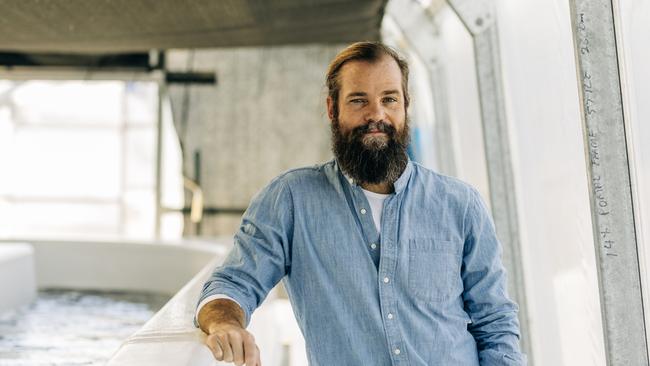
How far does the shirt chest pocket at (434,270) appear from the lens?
163cm

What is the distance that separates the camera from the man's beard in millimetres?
1654

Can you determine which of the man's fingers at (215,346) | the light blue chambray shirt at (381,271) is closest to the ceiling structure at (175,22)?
the light blue chambray shirt at (381,271)

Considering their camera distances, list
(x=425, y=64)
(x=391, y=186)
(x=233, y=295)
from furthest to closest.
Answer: (x=425, y=64) → (x=391, y=186) → (x=233, y=295)

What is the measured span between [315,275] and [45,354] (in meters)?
1.63

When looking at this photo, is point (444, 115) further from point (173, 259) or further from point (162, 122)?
point (162, 122)

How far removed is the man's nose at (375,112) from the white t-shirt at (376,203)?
166 millimetres

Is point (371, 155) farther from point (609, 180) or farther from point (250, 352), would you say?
point (609, 180)

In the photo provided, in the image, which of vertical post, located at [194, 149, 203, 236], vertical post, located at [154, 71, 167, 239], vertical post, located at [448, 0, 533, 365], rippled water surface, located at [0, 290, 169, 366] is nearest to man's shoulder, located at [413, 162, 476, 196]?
vertical post, located at [448, 0, 533, 365]

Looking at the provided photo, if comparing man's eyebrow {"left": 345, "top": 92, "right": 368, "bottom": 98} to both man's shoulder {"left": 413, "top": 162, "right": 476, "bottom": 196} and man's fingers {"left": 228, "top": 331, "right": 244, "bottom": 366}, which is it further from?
man's fingers {"left": 228, "top": 331, "right": 244, "bottom": 366}

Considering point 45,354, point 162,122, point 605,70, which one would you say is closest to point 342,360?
point 605,70

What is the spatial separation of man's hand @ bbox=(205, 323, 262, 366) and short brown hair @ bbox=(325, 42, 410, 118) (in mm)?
601

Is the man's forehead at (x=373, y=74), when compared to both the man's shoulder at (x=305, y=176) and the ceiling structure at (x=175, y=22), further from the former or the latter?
the ceiling structure at (x=175, y=22)

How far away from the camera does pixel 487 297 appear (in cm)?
167

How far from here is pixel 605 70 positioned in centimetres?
180
